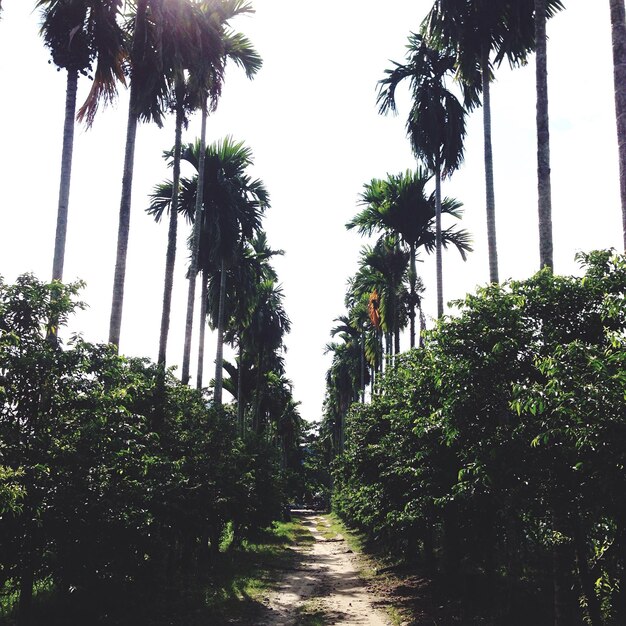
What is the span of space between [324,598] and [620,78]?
13.0 metres

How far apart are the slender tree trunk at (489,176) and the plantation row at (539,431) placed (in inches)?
221

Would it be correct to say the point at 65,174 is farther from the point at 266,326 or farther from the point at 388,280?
the point at 266,326

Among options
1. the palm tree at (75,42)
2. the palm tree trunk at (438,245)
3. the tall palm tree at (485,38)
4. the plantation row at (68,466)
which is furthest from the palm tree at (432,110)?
the plantation row at (68,466)

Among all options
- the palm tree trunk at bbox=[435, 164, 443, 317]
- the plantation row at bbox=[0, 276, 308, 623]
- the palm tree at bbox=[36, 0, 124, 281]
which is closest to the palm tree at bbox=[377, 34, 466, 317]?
the palm tree trunk at bbox=[435, 164, 443, 317]

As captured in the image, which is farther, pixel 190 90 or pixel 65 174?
pixel 190 90

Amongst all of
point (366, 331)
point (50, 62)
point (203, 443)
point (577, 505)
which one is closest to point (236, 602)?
point (203, 443)

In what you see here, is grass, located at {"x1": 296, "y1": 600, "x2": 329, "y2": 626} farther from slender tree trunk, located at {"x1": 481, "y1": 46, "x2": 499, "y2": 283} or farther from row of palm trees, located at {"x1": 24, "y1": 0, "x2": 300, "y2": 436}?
slender tree trunk, located at {"x1": 481, "y1": 46, "x2": 499, "y2": 283}

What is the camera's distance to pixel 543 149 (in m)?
12.1

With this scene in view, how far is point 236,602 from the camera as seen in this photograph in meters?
13.5

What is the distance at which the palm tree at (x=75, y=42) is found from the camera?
13.2m

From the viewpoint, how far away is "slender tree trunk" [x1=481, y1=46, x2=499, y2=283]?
15.6 metres

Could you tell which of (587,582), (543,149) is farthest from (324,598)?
(543,149)

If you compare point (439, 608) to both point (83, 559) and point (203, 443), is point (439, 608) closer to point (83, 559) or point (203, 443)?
point (203, 443)

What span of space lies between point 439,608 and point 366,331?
114 ft
